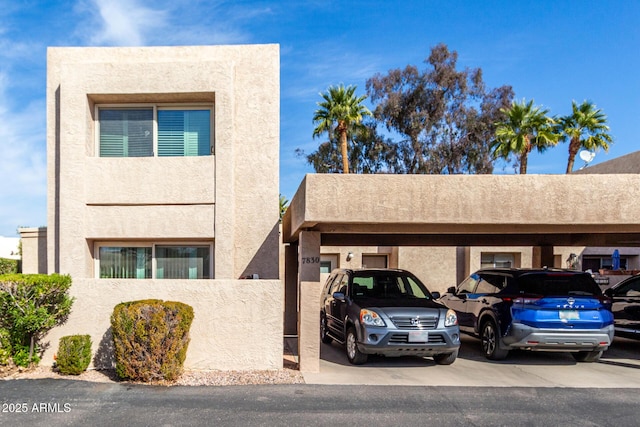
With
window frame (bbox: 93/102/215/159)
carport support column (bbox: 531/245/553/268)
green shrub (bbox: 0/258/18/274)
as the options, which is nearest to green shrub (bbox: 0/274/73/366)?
window frame (bbox: 93/102/215/159)

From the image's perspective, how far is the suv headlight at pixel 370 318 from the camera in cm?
960

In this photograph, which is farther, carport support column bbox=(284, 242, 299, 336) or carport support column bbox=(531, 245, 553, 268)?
carport support column bbox=(531, 245, 553, 268)

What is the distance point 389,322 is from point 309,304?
1.40 m

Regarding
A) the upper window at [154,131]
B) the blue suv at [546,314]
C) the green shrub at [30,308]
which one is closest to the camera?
the green shrub at [30,308]

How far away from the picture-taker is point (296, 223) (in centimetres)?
1005

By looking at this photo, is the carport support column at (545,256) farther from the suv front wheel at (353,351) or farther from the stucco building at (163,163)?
the stucco building at (163,163)

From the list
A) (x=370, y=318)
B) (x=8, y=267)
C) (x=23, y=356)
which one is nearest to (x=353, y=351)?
(x=370, y=318)

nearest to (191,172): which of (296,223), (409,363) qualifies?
(296,223)

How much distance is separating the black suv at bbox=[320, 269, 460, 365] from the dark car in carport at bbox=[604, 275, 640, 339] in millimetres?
4177

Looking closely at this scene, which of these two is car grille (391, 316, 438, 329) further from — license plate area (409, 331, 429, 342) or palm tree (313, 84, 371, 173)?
palm tree (313, 84, 371, 173)

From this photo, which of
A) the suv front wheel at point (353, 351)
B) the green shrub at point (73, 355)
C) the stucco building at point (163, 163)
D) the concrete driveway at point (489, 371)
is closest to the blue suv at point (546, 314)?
the concrete driveway at point (489, 371)

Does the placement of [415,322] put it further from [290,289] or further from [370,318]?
[290,289]

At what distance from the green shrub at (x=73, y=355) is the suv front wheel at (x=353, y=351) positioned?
4477 millimetres

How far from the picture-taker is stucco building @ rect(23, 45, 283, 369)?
1145cm
